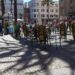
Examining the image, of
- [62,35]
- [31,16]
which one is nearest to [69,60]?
[62,35]

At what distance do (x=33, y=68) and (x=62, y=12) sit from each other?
86.2 m

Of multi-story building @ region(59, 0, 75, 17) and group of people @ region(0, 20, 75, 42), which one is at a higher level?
multi-story building @ region(59, 0, 75, 17)

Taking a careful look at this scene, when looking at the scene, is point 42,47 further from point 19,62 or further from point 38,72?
point 38,72

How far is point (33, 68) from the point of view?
9836 mm

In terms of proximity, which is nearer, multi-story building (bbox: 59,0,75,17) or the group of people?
the group of people

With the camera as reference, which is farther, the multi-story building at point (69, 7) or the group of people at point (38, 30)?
the multi-story building at point (69, 7)

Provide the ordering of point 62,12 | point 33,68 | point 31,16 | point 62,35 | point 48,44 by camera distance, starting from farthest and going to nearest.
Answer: point 31,16
point 62,12
point 62,35
point 48,44
point 33,68

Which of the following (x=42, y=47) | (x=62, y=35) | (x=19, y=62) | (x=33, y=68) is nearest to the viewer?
(x=33, y=68)

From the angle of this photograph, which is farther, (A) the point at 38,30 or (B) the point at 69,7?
(B) the point at 69,7

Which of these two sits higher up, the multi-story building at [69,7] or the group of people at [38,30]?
the multi-story building at [69,7]

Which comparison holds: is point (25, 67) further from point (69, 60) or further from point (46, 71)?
point (69, 60)

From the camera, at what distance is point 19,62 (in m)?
11.1

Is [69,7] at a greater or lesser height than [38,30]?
greater

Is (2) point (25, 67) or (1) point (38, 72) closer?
(1) point (38, 72)
